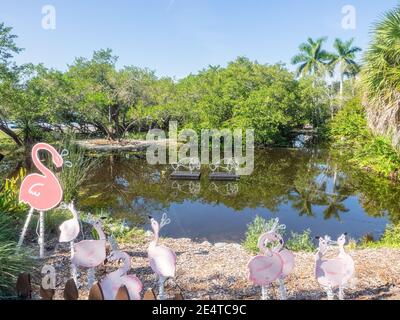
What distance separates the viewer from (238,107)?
720 inches

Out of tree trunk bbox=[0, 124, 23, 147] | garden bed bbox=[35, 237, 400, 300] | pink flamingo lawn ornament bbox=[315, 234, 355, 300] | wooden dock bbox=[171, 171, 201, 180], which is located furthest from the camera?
tree trunk bbox=[0, 124, 23, 147]

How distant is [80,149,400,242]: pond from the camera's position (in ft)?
23.3

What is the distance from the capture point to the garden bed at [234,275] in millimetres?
3213

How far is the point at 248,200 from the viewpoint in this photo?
907 centimetres

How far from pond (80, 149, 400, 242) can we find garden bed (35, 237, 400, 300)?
2.11 meters

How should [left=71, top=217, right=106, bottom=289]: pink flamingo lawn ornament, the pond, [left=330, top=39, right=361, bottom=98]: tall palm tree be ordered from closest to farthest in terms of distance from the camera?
[left=71, top=217, right=106, bottom=289]: pink flamingo lawn ornament < the pond < [left=330, top=39, right=361, bottom=98]: tall palm tree

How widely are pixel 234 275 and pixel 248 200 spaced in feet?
18.0

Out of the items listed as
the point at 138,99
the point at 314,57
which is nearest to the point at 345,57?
the point at 314,57

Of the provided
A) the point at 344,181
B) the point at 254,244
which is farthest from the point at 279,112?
the point at 254,244

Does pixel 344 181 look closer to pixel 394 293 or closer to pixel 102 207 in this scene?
pixel 102 207

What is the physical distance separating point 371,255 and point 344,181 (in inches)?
292

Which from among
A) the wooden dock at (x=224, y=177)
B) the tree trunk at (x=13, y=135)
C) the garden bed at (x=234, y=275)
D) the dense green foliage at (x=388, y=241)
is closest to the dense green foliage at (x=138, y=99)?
the tree trunk at (x=13, y=135)

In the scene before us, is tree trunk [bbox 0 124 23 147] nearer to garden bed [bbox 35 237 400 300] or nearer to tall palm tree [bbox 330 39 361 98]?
garden bed [bbox 35 237 400 300]

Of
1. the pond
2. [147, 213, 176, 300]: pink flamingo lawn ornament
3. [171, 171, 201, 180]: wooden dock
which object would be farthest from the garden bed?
[171, 171, 201, 180]: wooden dock
